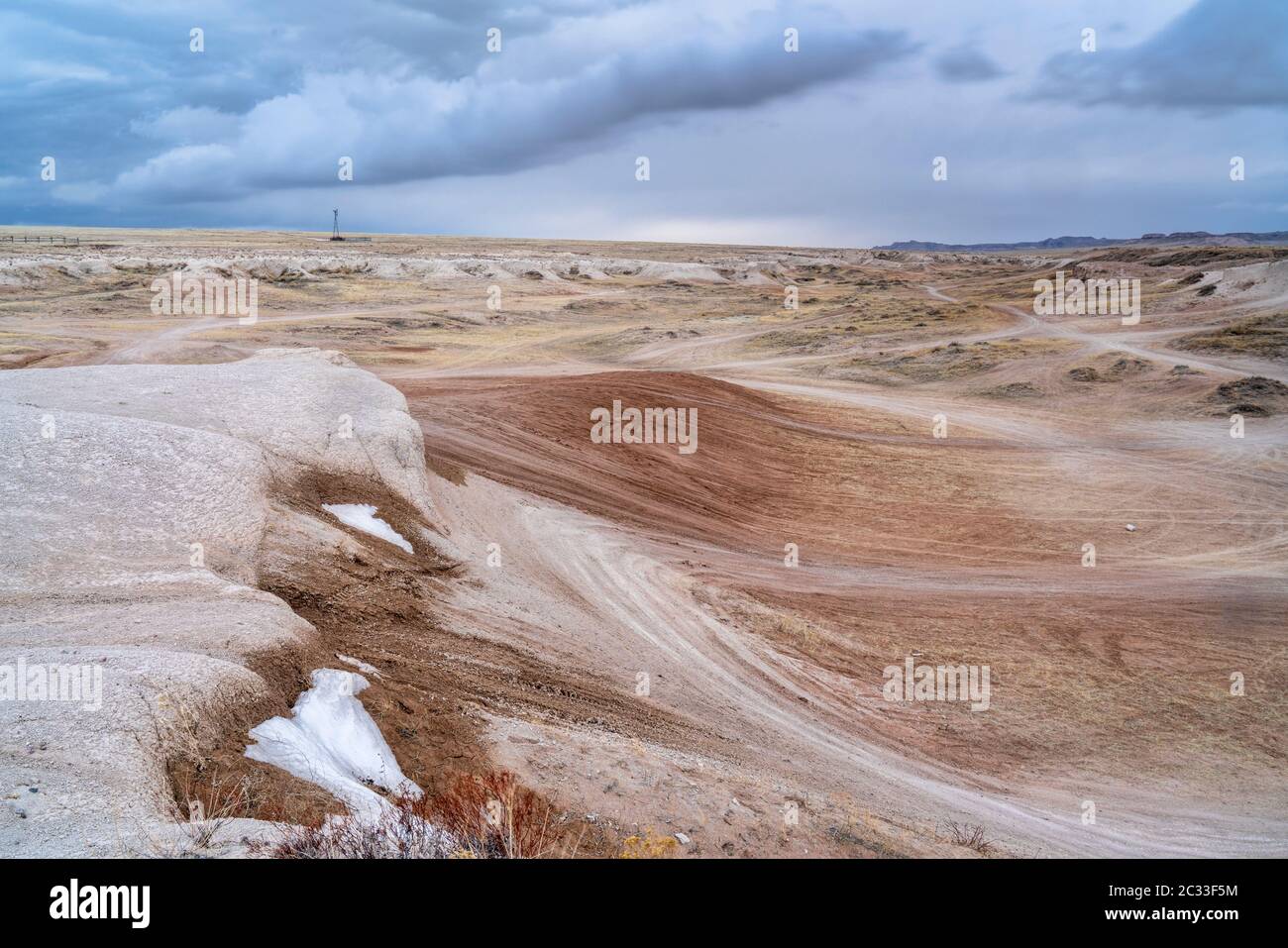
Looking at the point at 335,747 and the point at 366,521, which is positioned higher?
the point at 366,521
